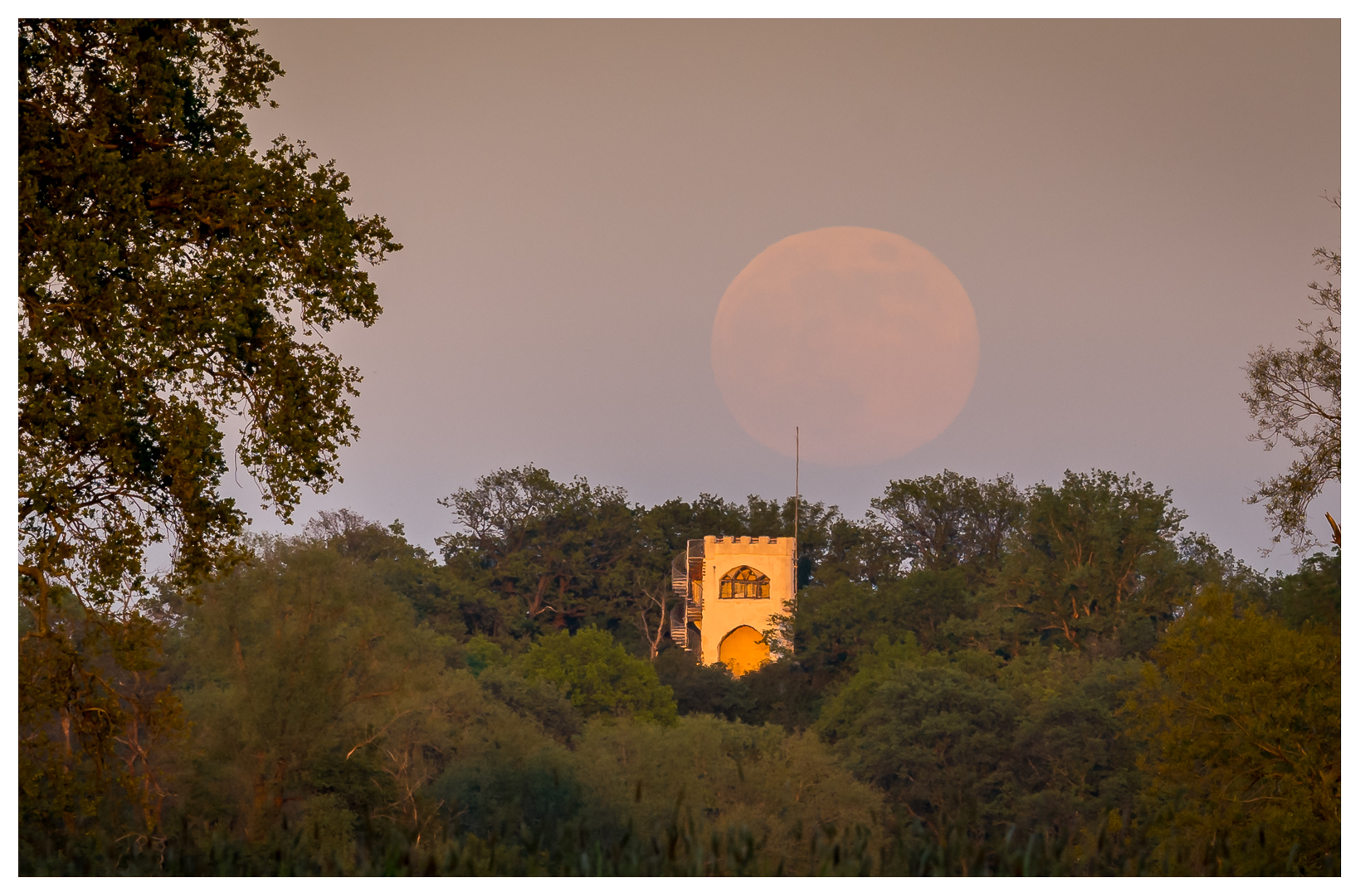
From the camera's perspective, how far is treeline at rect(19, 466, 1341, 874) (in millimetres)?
11148

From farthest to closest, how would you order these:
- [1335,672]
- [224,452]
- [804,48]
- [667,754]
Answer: [667,754]
[804,48]
[1335,672]
[224,452]

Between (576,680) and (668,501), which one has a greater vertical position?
(668,501)

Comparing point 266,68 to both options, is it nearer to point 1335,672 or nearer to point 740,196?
point 1335,672

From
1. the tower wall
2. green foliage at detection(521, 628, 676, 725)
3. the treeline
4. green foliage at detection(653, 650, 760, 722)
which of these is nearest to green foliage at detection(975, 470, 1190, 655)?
the treeline

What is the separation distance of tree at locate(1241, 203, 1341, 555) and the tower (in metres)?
52.4

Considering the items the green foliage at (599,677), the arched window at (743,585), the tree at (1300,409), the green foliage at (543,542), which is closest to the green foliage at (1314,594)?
the tree at (1300,409)

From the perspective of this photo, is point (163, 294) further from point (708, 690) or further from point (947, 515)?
point (947, 515)

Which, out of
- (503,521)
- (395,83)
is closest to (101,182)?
(395,83)

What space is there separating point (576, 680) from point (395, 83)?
131 feet

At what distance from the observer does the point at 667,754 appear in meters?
44.1

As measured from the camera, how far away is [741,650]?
76.1 m

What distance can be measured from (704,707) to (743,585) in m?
13.0

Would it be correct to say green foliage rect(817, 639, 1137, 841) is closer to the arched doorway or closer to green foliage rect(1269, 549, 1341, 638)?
green foliage rect(1269, 549, 1341, 638)

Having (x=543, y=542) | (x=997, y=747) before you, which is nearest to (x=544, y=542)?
(x=543, y=542)
